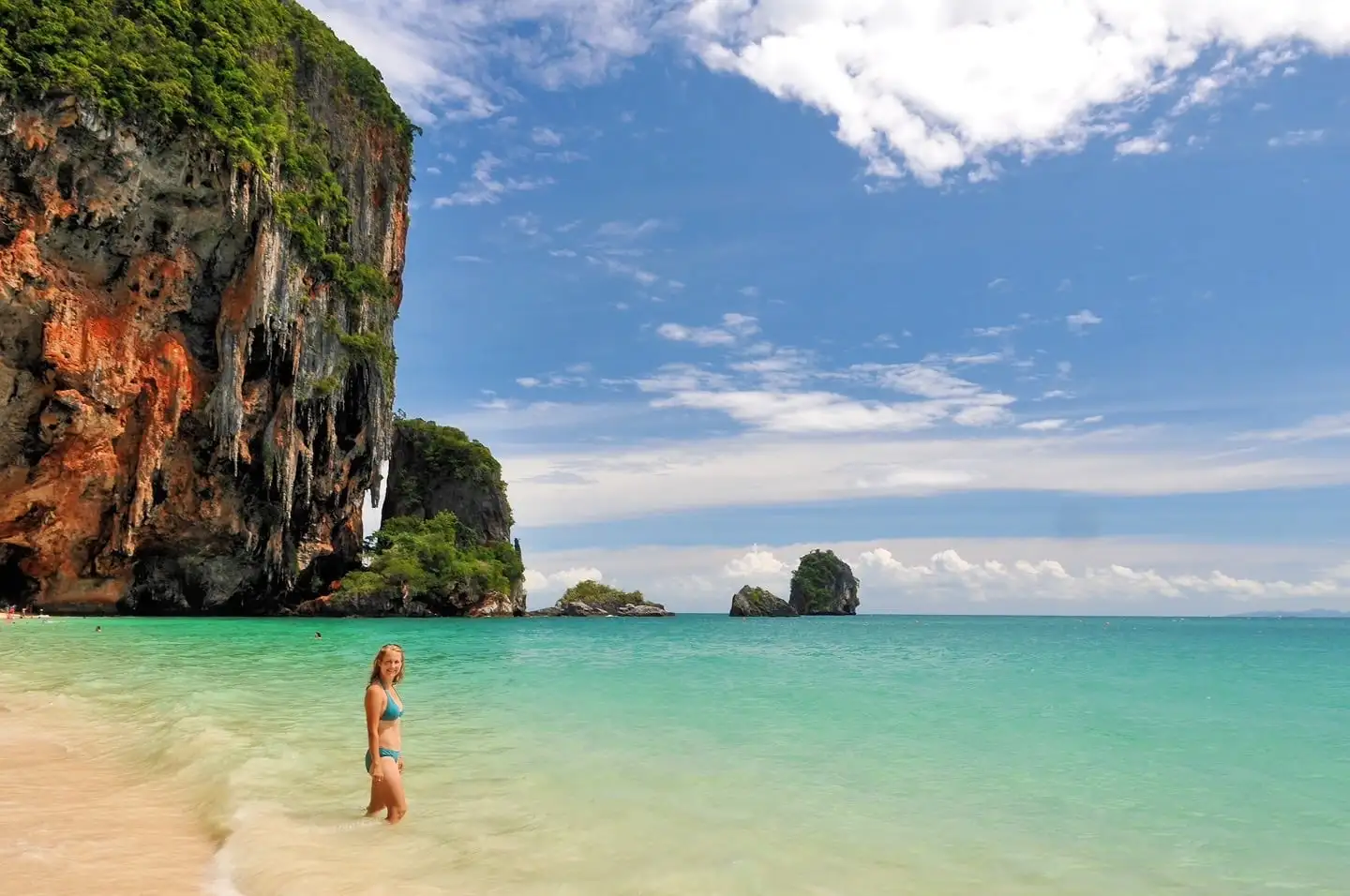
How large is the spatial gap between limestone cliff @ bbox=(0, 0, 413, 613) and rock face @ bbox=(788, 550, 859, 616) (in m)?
71.0

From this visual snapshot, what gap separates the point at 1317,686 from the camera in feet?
57.5

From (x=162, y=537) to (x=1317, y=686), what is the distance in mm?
39397

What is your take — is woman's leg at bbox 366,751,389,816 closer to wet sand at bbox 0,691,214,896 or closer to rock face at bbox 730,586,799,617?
wet sand at bbox 0,691,214,896

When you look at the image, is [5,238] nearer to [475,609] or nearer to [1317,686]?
[475,609]

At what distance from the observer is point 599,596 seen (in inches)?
3265

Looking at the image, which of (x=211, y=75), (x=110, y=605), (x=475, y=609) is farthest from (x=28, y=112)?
(x=475, y=609)

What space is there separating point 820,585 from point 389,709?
332 feet

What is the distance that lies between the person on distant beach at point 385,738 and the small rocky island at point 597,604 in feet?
247

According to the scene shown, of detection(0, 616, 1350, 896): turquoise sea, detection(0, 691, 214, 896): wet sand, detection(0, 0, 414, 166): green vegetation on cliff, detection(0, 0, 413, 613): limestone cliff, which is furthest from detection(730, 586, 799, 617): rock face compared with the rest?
detection(0, 691, 214, 896): wet sand

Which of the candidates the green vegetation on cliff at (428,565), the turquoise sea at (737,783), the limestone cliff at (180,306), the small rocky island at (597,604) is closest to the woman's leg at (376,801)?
the turquoise sea at (737,783)

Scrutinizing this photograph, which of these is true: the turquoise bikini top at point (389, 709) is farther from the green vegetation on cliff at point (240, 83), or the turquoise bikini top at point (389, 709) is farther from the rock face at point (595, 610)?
the rock face at point (595, 610)

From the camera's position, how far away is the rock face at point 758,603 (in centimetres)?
9850

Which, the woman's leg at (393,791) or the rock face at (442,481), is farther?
the rock face at (442,481)

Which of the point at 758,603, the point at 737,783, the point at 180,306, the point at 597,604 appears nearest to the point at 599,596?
the point at 597,604
